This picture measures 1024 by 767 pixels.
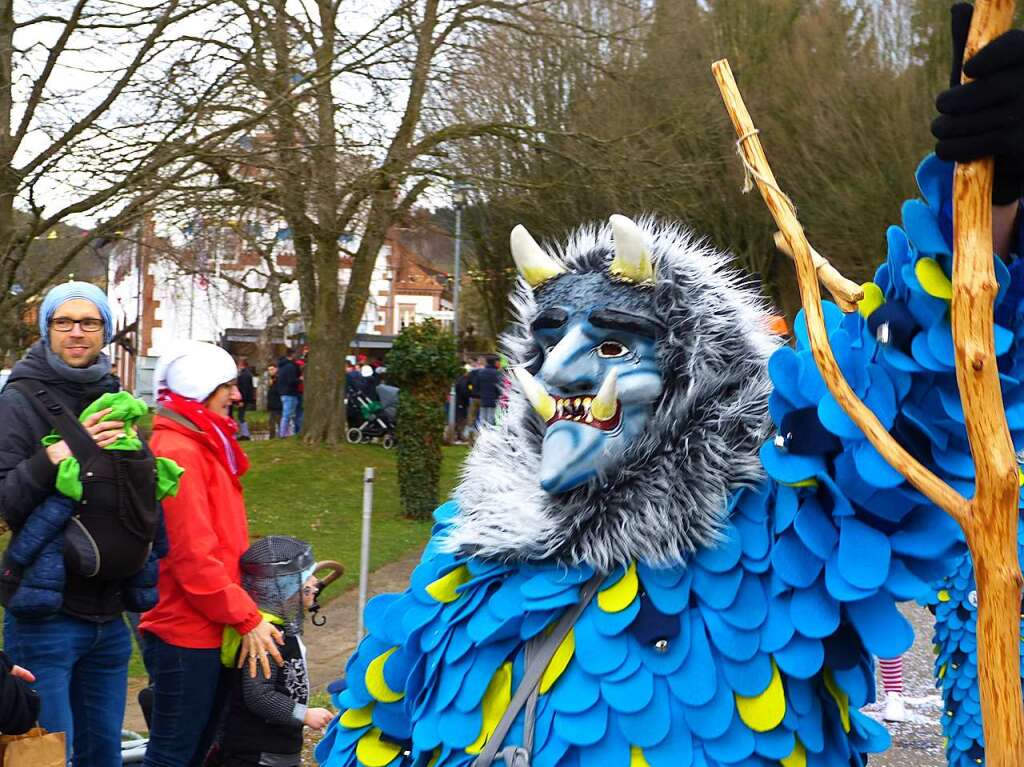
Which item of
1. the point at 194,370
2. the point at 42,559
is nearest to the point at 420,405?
the point at 194,370

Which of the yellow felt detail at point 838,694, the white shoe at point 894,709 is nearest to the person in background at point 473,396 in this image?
the white shoe at point 894,709

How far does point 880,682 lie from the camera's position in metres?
5.91

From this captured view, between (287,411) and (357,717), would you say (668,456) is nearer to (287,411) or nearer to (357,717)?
(357,717)

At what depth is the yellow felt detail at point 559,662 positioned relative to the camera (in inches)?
80.0

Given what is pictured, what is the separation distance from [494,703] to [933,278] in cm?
106

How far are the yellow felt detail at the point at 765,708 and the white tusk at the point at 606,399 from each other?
516mm

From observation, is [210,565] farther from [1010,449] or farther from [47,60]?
[47,60]

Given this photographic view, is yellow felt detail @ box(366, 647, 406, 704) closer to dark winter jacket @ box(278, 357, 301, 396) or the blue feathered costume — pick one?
the blue feathered costume

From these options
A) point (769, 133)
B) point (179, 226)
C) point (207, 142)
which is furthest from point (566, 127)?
point (207, 142)

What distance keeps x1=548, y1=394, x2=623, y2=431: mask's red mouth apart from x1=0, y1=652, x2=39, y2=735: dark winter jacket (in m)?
1.46

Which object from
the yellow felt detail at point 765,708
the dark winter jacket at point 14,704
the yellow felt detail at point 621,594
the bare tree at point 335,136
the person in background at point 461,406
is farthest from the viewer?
the person in background at point 461,406

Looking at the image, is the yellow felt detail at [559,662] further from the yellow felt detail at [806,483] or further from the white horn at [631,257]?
the white horn at [631,257]

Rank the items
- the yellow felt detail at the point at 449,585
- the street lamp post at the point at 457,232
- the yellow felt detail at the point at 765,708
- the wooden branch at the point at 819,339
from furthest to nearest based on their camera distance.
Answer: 1. the street lamp post at the point at 457,232
2. the yellow felt detail at the point at 449,585
3. the yellow felt detail at the point at 765,708
4. the wooden branch at the point at 819,339

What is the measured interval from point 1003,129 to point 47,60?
6.80m
